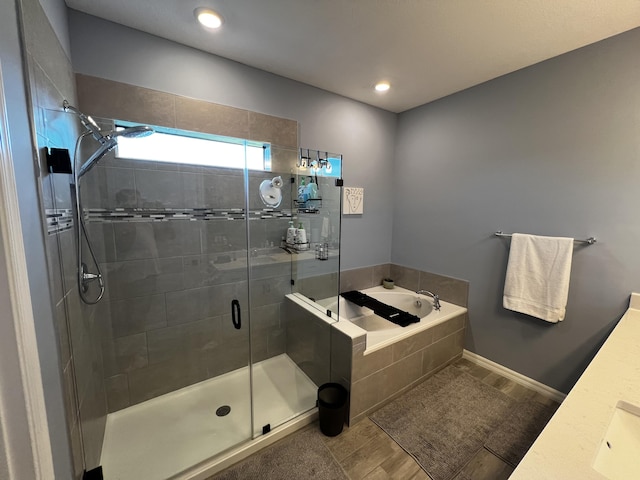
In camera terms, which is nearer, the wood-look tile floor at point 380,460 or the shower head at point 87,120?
the shower head at point 87,120

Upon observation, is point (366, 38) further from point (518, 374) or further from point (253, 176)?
point (518, 374)

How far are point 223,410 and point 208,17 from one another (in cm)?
264

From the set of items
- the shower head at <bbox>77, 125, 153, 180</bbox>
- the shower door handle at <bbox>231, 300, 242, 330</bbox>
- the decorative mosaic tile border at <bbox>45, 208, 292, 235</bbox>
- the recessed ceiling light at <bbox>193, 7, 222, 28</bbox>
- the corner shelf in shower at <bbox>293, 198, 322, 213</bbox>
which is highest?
the recessed ceiling light at <bbox>193, 7, 222, 28</bbox>

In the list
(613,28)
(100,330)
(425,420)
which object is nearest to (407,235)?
(425,420)

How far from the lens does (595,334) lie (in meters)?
1.81

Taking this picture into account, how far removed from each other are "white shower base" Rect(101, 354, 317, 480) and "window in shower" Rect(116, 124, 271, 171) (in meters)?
1.83

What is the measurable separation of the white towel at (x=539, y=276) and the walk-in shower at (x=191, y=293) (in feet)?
4.87

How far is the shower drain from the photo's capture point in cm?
188

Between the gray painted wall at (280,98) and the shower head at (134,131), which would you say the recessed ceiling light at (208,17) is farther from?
the shower head at (134,131)

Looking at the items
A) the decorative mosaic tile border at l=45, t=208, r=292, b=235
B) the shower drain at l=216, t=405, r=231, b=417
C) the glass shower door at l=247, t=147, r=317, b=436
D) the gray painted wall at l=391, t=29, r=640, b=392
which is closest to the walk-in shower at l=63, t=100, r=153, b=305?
the decorative mosaic tile border at l=45, t=208, r=292, b=235

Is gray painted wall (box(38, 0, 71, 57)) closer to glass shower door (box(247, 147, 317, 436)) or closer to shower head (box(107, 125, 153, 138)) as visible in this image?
shower head (box(107, 125, 153, 138))

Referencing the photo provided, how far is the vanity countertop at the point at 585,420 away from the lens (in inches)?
26.1

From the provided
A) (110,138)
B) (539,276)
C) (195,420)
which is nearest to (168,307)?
(195,420)

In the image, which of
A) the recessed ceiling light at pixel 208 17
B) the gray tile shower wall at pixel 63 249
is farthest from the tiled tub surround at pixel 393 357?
the recessed ceiling light at pixel 208 17
